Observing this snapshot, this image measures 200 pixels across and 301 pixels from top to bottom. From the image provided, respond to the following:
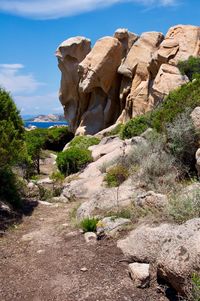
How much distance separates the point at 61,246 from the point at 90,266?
4.43 ft

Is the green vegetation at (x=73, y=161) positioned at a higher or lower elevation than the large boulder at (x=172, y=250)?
lower

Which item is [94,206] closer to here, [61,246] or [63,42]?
[61,246]

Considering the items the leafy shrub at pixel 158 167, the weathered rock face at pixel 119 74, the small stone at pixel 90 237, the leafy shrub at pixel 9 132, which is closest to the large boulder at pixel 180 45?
the weathered rock face at pixel 119 74

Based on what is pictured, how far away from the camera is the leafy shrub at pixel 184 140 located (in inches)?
413

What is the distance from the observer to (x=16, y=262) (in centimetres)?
719

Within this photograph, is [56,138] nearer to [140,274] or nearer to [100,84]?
[100,84]

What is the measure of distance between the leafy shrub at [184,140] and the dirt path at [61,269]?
388 centimetres

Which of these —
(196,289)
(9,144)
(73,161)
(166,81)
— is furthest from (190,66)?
(196,289)

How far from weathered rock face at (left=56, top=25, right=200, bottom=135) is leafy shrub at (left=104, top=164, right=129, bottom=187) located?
1235cm

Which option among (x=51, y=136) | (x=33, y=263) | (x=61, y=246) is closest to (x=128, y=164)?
(x=61, y=246)

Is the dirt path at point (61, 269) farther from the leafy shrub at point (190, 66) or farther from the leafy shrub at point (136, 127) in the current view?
the leafy shrub at point (190, 66)

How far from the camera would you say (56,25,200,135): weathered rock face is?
1014 inches

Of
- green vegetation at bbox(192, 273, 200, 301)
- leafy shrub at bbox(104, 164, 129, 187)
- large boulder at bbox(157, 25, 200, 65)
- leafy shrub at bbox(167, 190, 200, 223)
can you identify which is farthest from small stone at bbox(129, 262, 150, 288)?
large boulder at bbox(157, 25, 200, 65)

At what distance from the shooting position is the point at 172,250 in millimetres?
5293
